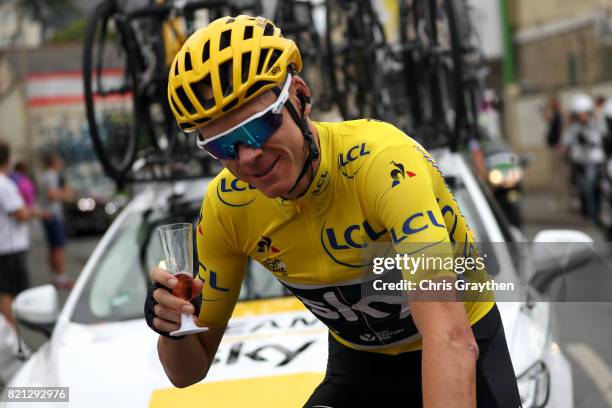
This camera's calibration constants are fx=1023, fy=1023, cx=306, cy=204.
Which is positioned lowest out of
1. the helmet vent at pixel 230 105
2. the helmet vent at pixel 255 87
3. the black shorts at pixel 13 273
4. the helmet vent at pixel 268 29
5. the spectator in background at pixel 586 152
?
the spectator in background at pixel 586 152

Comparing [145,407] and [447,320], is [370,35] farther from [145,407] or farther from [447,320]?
[447,320]

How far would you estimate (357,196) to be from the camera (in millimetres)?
2736

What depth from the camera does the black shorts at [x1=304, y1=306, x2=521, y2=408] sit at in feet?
9.52

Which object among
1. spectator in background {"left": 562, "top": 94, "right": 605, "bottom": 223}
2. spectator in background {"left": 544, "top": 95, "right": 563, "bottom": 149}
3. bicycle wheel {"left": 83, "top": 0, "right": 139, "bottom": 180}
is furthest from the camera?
spectator in background {"left": 544, "top": 95, "right": 563, "bottom": 149}

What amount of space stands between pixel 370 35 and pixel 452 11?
1.14 m

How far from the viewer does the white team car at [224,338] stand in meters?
3.81

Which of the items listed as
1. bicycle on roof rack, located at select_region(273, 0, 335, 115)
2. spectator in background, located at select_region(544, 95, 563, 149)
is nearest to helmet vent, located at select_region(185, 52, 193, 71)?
bicycle on roof rack, located at select_region(273, 0, 335, 115)

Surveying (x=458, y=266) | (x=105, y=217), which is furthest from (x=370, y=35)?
(x=105, y=217)

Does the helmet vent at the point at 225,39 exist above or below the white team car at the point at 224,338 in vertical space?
above

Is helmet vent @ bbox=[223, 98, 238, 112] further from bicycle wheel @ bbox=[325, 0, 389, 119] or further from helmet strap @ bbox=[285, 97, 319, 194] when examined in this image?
bicycle wheel @ bbox=[325, 0, 389, 119]

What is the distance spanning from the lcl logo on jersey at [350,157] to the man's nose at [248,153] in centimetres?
28

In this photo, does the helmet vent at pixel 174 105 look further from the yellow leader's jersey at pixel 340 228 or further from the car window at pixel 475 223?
the car window at pixel 475 223

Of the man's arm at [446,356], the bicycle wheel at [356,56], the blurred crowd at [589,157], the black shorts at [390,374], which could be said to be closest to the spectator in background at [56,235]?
the blurred crowd at [589,157]

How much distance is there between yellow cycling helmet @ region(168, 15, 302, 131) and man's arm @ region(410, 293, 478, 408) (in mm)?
689
